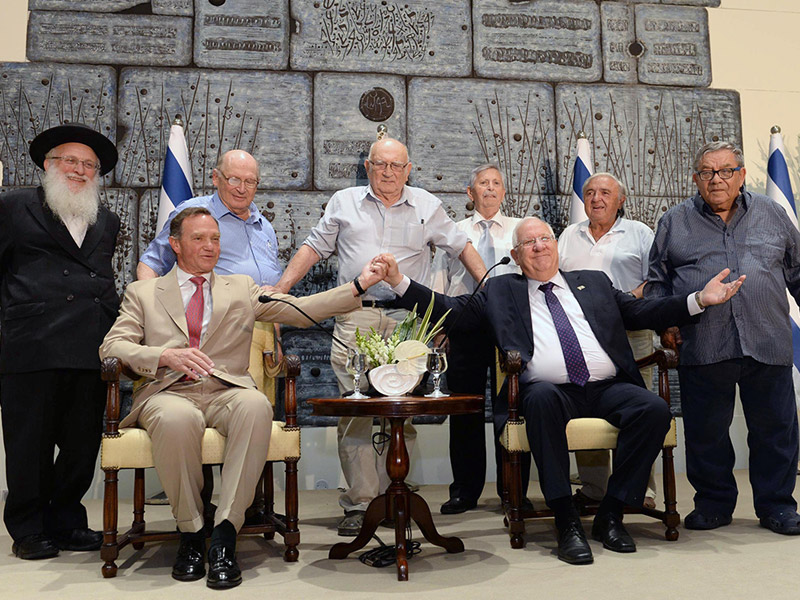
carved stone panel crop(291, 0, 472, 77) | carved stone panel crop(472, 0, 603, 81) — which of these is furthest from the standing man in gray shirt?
carved stone panel crop(472, 0, 603, 81)

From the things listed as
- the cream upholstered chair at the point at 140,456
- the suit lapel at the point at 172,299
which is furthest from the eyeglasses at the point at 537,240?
the suit lapel at the point at 172,299

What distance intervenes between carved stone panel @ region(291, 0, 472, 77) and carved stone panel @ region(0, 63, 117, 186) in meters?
1.20

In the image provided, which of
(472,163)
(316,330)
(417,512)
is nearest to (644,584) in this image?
(417,512)

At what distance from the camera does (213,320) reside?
9.69ft

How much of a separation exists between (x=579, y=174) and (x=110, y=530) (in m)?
3.44

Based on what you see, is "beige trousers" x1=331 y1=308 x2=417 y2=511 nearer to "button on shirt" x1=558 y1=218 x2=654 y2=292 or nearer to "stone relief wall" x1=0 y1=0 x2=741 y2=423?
"button on shirt" x1=558 y1=218 x2=654 y2=292

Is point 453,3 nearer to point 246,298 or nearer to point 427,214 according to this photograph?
point 427,214

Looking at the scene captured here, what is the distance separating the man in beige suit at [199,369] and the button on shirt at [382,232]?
Answer: 0.70 metres

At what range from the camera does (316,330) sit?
4719 millimetres

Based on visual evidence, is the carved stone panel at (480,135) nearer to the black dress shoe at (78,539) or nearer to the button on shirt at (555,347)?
the button on shirt at (555,347)

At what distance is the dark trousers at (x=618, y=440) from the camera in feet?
9.27

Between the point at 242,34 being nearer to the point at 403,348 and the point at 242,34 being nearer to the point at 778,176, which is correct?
the point at 403,348

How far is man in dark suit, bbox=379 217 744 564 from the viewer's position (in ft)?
9.34

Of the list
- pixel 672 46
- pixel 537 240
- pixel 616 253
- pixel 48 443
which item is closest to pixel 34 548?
pixel 48 443
